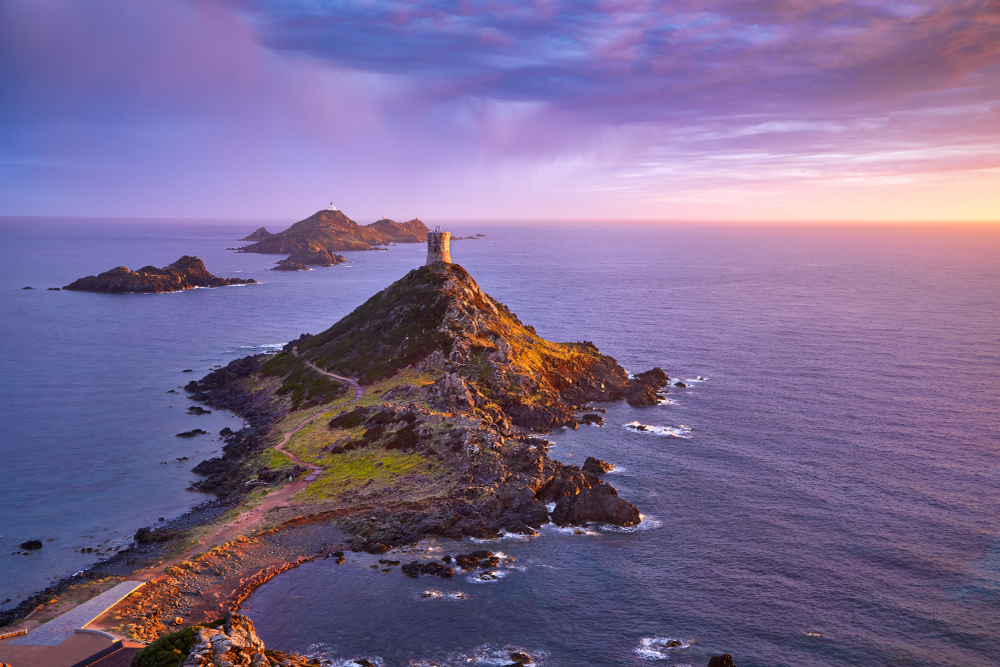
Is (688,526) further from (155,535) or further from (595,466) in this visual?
(155,535)

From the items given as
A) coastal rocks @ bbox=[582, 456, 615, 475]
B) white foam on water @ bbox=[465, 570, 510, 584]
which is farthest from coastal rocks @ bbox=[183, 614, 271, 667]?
coastal rocks @ bbox=[582, 456, 615, 475]

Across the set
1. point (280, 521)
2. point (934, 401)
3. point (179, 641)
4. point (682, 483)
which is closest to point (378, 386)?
point (280, 521)

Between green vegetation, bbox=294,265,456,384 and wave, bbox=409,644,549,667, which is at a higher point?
green vegetation, bbox=294,265,456,384

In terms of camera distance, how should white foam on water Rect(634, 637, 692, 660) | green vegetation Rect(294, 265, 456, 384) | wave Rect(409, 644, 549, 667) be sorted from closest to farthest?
wave Rect(409, 644, 549, 667) < white foam on water Rect(634, 637, 692, 660) < green vegetation Rect(294, 265, 456, 384)

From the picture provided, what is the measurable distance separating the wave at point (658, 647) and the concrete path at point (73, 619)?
42533mm

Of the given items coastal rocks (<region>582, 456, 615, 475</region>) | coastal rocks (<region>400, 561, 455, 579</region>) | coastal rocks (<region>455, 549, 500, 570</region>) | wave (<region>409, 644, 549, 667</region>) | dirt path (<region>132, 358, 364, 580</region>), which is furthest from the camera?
coastal rocks (<region>582, 456, 615, 475</region>)

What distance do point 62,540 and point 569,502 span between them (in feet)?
177

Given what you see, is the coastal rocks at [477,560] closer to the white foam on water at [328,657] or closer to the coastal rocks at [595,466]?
the white foam on water at [328,657]

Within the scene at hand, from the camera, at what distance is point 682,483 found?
7825 centimetres

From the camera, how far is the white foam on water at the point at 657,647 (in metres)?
48.1

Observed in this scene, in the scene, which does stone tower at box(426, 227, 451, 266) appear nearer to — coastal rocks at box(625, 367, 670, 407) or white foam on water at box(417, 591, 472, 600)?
coastal rocks at box(625, 367, 670, 407)

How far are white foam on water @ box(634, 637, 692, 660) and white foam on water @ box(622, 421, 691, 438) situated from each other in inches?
1843

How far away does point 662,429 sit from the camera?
9750cm

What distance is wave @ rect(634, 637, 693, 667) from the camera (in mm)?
48162
